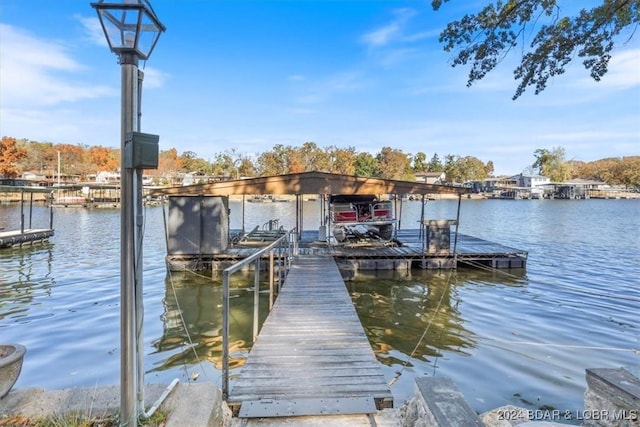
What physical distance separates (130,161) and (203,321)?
675 cm

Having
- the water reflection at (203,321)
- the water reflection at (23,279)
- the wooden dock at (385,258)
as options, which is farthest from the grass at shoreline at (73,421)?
the wooden dock at (385,258)

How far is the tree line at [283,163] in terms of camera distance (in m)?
73.6

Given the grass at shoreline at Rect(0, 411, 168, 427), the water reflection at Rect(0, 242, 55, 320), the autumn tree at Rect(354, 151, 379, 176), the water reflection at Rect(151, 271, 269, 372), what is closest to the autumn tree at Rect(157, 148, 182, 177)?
the autumn tree at Rect(354, 151, 379, 176)

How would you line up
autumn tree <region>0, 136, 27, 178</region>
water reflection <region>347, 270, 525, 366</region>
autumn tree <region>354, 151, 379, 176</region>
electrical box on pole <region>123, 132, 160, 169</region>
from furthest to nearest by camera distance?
1. autumn tree <region>354, 151, 379, 176</region>
2. autumn tree <region>0, 136, 27, 178</region>
3. water reflection <region>347, 270, 525, 366</region>
4. electrical box on pole <region>123, 132, 160, 169</region>

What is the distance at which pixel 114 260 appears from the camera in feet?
49.1

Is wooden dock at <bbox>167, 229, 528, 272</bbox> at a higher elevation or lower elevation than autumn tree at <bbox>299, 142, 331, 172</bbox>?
lower

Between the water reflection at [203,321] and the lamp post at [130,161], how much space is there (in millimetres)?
3780

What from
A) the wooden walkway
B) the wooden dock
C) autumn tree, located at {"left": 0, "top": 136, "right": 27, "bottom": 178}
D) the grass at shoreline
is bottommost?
the wooden dock

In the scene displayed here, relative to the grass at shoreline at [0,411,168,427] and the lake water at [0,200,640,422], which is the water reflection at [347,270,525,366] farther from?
the grass at shoreline at [0,411,168,427]

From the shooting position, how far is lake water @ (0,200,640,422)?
18.2 feet

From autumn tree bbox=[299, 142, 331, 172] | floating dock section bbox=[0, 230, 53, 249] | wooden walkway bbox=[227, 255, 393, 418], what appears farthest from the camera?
autumn tree bbox=[299, 142, 331, 172]

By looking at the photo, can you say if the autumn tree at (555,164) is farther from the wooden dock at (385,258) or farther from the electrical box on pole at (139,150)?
the electrical box on pole at (139,150)

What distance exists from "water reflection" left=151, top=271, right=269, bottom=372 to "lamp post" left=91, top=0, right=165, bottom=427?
12.4 ft

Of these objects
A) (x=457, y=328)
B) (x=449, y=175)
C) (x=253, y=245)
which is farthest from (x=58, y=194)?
(x=449, y=175)
